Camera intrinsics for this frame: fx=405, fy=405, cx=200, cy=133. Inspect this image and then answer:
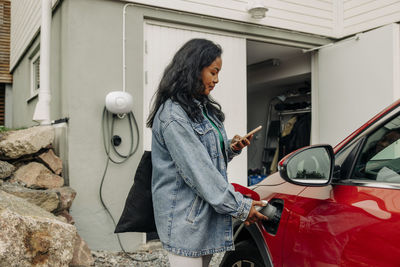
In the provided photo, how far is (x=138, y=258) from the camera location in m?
4.76

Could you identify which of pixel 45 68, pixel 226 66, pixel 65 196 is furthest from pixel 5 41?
pixel 65 196

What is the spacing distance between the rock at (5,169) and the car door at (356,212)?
3360mm

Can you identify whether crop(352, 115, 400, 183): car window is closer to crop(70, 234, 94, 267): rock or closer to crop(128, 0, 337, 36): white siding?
crop(70, 234, 94, 267): rock

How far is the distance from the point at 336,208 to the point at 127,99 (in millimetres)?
3353

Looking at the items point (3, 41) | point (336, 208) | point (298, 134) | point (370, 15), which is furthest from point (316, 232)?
point (3, 41)

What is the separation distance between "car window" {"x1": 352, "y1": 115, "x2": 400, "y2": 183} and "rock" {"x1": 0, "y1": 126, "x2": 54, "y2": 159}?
3.58 m

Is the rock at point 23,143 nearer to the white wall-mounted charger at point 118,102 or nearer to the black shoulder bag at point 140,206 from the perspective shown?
the white wall-mounted charger at point 118,102

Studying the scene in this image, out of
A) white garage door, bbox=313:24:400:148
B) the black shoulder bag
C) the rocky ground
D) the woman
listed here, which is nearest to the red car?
the woman

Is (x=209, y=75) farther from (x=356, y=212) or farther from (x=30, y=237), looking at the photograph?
(x=30, y=237)

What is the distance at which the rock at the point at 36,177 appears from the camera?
4.33 m

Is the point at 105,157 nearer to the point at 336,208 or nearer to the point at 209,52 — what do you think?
the point at 209,52

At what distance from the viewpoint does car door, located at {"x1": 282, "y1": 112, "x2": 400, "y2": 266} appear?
1.52m

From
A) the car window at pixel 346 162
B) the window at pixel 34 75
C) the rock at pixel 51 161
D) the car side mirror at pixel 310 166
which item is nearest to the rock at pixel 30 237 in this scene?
the rock at pixel 51 161

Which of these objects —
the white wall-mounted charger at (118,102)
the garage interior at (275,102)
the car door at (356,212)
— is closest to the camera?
the car door at (356,212)
